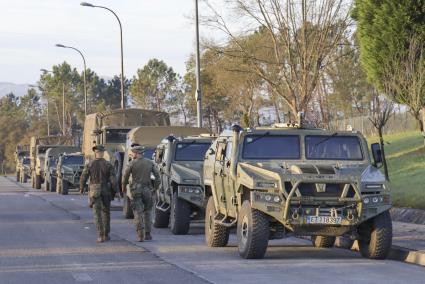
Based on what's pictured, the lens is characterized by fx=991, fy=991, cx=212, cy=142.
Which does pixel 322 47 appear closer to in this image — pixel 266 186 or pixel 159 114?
pixel 159 114

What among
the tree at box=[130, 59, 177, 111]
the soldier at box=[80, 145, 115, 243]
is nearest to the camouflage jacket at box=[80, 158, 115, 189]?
the soldier at box=[80, 145, 115, 243]

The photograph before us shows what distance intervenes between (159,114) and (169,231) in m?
16.7

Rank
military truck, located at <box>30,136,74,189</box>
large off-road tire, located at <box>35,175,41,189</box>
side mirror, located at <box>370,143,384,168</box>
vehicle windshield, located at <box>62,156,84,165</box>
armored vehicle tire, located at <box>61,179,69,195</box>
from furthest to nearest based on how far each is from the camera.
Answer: large off-road tire, located at <box>35,175,41,189</box>
military truck, located at <box>30,136,74,189</box>
vehicle windshield, located at <box>62,156,84,165</box>
armored vehicle tire, located at <box>61,179,69,195</box>
side mirror, located at <box>370,143,384,168</box>

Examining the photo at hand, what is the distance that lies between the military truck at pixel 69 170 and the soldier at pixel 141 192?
27.4 metres

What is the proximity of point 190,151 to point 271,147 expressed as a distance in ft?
20.7

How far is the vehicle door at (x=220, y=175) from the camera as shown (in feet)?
55.4

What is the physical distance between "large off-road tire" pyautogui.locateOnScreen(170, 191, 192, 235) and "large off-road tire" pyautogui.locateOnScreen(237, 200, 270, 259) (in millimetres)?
5152

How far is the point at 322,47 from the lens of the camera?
3453 cm

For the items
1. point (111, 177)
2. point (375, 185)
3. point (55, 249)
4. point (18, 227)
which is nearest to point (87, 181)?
point (111, 177)

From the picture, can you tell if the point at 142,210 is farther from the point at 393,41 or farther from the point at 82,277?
the point at 393,41

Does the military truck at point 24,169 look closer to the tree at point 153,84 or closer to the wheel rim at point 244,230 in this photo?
the tree at point 153,84

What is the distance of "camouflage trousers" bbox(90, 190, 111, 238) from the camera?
1852 centimetres

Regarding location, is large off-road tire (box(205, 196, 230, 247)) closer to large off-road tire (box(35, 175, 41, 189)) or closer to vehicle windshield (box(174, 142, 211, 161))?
vehicle windshield (box(174, 142, 211, 161))

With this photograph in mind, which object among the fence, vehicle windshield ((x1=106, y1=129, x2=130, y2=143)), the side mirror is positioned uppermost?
the fence
